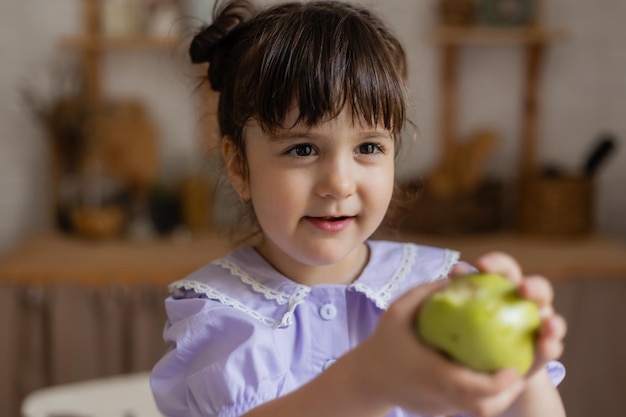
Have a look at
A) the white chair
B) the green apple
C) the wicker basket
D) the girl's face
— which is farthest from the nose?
the wicker basket

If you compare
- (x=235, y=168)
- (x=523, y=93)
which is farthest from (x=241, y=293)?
(x=523, y=93)

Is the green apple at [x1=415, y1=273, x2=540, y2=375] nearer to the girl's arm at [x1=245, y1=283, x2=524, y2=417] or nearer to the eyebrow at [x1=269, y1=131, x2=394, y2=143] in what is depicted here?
the girl's arm at [x1=245, y1=283, x2=524, y2=417]

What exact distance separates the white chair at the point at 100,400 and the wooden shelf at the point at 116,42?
4.53 feet

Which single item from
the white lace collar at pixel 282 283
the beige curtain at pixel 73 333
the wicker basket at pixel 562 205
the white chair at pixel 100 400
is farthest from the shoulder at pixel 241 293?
the wicker basket at pixel 562 205

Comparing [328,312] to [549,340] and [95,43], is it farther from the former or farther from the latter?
[95,43]

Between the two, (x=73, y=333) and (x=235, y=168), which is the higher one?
(x=235, y=168)

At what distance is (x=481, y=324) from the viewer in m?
0.57

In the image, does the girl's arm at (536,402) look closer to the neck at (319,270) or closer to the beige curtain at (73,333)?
the neck at (319,270)

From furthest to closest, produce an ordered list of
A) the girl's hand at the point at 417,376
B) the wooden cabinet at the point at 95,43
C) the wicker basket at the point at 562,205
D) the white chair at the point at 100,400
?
the wooden cabinet at the point at 95,43 < the wicker basket at the point at 562,205 < the white chair at the point at 100,400 < the girl's hand at the point at 417,376

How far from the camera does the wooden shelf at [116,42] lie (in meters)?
2.59

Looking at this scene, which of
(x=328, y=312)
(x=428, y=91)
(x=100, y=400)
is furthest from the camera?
(x=428, y=91)

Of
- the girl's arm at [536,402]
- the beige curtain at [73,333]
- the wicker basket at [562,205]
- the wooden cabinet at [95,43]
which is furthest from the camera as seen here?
the wooden cabinet at [95,43]

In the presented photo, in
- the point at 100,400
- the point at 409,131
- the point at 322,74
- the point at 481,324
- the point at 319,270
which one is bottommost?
the point at 100,400

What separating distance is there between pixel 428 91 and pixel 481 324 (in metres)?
2.25
